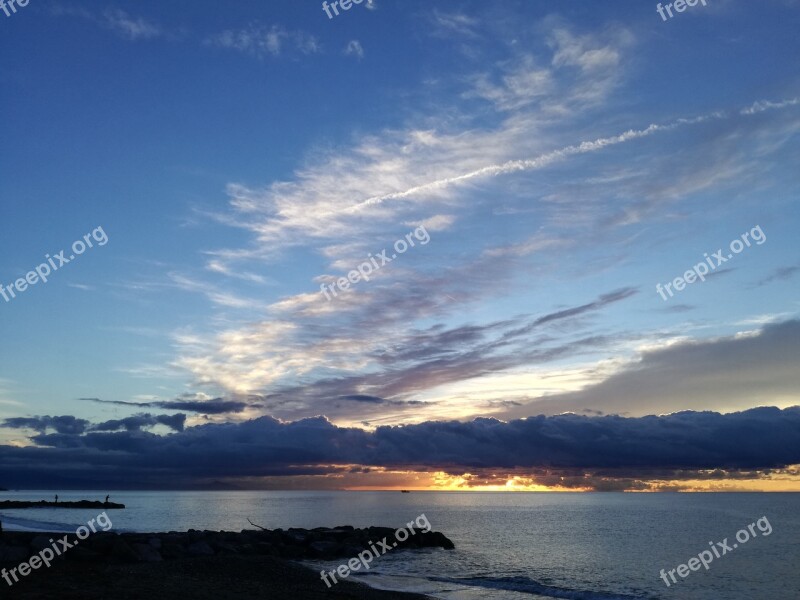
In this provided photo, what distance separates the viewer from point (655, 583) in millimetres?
47281

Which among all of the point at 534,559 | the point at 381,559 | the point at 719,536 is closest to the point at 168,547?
the point at 381,559

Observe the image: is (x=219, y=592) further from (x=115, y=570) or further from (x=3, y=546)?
(x=3, y=546)

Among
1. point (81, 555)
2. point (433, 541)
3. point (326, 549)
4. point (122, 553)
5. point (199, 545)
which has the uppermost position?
point (81, 555)

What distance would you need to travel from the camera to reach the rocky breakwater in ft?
122

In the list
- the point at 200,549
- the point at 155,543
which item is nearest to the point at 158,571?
the point at 200,549

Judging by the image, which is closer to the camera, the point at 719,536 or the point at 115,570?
the point at 115,570

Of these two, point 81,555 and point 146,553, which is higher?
point 81,555

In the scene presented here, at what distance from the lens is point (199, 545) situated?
4700cm

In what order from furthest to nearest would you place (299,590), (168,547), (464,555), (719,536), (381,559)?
(719,536), (464,555), (381,559), (168,547), (299,590)

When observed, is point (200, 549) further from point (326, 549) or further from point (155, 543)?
point (326, 549)

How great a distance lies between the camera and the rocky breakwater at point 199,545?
37094 mm

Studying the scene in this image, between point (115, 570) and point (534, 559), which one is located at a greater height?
point (115, 570)

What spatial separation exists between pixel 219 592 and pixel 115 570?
864 centimetres

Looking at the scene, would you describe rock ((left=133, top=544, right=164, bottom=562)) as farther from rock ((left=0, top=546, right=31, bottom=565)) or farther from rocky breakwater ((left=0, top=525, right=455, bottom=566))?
rock ((left=0, top=546, right=31, bottom=565))
